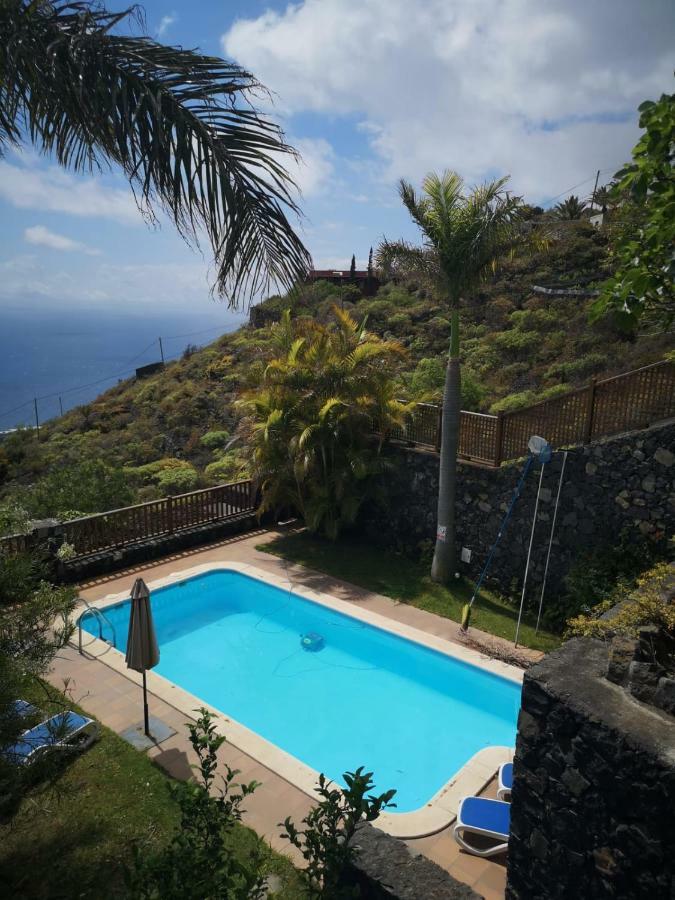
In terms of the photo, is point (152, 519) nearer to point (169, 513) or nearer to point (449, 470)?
point (169, 513)

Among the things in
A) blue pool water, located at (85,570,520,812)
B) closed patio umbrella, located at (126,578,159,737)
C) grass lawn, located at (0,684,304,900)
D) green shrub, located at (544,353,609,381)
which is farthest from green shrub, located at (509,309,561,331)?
grass lawn, located at (0,684,304,900)

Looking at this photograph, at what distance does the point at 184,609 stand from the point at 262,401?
453cm

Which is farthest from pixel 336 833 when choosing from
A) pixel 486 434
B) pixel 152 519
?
pixel 152 519

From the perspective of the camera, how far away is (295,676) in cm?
909

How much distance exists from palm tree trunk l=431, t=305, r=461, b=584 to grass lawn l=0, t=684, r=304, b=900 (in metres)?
6.39

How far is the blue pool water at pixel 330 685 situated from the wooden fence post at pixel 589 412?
4.06m

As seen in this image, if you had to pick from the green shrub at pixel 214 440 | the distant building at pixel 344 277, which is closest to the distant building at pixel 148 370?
the distant building at pixel 344 277

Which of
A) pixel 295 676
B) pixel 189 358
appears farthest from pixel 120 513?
pixel 189 358

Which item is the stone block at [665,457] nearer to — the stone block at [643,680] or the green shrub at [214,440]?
the stone block at [643,680]

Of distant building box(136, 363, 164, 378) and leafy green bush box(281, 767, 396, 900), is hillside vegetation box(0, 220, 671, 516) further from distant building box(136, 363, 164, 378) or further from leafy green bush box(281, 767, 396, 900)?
leafy green bush box(281, 767, 396, 900)

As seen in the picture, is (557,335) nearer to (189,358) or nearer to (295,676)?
(295,676)

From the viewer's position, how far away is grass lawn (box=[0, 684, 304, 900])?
4.54 m

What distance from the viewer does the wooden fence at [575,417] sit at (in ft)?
28.6

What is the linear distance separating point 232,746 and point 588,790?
14.0 ft
